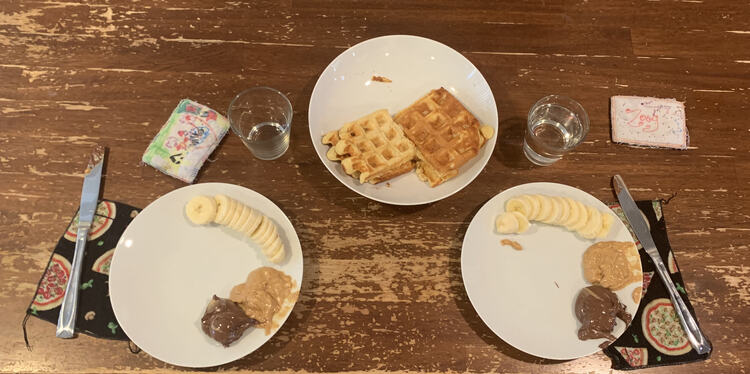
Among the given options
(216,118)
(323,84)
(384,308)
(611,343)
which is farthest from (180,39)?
(611,343)

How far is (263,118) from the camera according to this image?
178 centimetres

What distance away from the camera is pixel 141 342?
1.41 m

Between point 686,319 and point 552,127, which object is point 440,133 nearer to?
point 552,127

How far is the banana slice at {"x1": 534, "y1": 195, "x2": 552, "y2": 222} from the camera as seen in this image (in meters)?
1.57

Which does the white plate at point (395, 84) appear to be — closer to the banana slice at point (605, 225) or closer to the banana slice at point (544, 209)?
the banana slice at point (544, 209)

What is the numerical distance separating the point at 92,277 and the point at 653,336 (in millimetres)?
1926

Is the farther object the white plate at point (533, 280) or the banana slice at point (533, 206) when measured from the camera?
the banana slice at point (533, 206)

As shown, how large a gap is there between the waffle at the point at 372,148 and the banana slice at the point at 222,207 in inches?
15.0

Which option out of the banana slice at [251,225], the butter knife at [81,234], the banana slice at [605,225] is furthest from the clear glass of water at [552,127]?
the butter knife at [81,234]

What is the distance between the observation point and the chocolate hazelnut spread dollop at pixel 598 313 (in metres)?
1.44

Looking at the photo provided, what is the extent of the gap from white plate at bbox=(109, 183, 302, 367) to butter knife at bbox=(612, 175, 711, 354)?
121 cm

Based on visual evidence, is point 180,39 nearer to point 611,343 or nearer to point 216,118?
point 216,118

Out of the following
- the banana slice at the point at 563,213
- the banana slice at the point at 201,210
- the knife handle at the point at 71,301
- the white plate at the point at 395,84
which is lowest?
the knife handle at the point at 71,301

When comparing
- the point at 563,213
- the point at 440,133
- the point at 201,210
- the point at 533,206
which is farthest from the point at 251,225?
the point at 563,213
